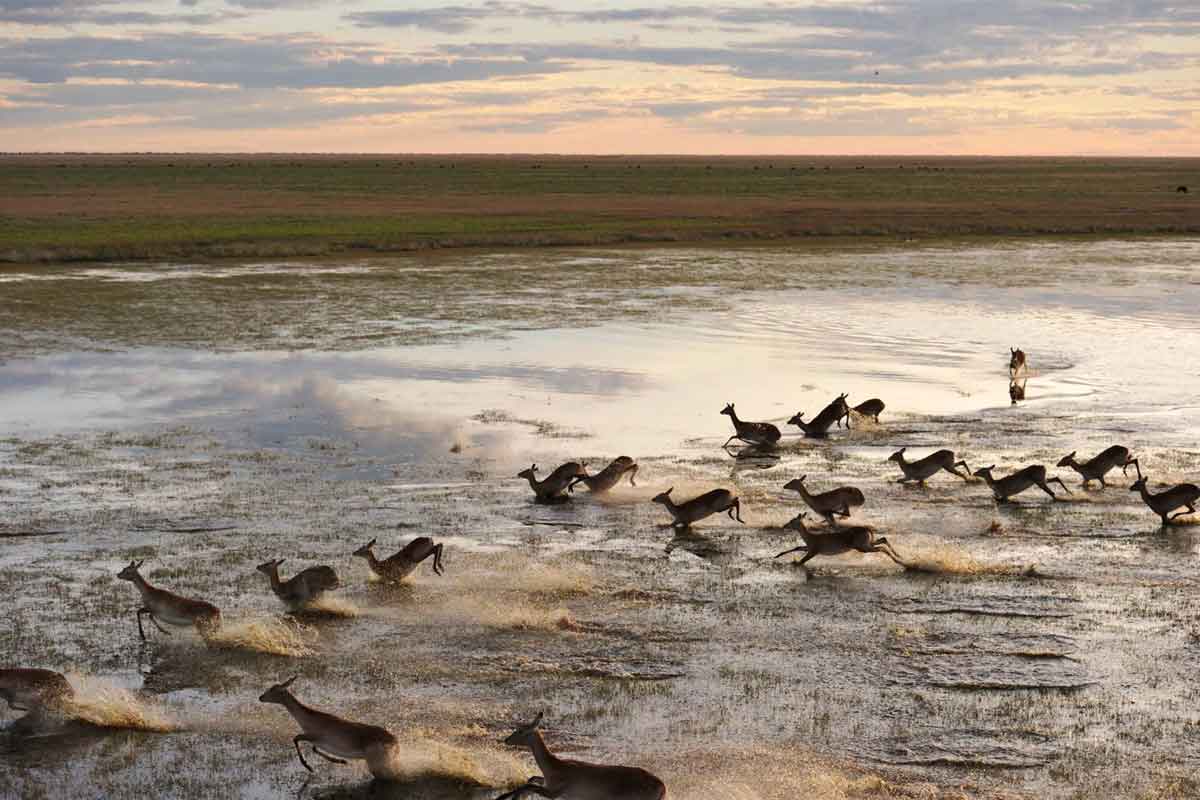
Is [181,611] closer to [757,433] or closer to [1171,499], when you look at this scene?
[757,433]

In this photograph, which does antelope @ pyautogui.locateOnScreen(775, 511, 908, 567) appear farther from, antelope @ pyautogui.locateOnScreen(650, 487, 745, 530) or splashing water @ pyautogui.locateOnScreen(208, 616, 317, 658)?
splashing water @ pyautogui.locateOnScreen(208, 616, 317, 658)

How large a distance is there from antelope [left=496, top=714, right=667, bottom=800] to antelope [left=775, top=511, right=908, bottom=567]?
5.47 m

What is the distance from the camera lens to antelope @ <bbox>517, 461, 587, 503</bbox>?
1616 cm

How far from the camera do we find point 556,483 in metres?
16.2

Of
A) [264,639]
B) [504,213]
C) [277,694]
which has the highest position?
[277,694]

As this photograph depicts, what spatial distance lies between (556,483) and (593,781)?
7978 millimetres

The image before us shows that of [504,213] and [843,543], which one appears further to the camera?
[504,213]

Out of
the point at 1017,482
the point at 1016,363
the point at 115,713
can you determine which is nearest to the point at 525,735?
the point at 115,713

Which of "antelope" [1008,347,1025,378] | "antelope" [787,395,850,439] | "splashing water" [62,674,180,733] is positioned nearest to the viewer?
"splashing water" [62,674,180,733]

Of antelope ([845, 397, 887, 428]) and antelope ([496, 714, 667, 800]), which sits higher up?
antelope ([496, 714, 667, 800])

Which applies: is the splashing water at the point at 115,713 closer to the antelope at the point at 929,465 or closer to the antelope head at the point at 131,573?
the antelope head at the point at 131,573

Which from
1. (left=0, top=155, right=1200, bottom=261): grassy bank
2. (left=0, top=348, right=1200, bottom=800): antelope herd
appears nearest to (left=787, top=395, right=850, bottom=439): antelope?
(left=0, top=348, right=1200, bottom=800): antelope herd

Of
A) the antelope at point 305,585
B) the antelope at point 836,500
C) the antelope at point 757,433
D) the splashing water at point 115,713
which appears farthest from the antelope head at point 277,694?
the antelope at point 757,433

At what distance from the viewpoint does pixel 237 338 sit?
29.0 metres
